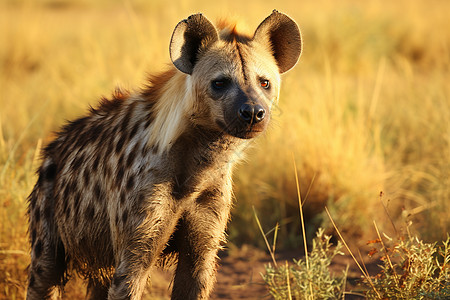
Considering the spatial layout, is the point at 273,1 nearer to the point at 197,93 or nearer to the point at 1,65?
the point at 1,65

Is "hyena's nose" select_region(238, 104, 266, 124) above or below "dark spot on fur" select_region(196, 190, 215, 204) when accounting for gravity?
above

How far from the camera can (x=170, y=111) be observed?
8.04 ft

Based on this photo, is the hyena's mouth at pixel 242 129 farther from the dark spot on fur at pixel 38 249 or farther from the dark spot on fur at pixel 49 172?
→ the dark spot on fur at pixel 38 249

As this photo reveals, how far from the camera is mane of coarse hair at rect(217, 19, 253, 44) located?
2.54 metres

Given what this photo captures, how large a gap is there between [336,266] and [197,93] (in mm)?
2002

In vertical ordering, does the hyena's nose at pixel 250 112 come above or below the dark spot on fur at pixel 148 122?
above

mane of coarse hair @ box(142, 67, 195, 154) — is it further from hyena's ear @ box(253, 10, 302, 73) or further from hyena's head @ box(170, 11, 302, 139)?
hyena's ear @ box(253, 10, 302, 73)

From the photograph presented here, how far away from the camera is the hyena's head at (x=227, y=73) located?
92.1 inches

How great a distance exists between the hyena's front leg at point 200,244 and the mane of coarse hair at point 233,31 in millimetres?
666

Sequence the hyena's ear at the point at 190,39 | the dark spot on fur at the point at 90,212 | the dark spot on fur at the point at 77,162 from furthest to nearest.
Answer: the dark spot on fur at the point at 77,162
the dark spot on fur at the point at 90,212
the hyena's ear at the point at 190,39

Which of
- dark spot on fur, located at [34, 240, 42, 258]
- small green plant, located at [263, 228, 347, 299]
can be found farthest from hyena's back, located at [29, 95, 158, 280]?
small green plant, located at [263, 228, 347, 299]

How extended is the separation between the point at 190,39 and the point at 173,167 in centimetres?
54

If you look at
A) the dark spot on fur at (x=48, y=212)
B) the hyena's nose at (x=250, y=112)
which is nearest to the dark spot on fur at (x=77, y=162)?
the dark spot on fur at (x=48, y=212)

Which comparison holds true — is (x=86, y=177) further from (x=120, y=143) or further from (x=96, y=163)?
(x=120, y=143)
